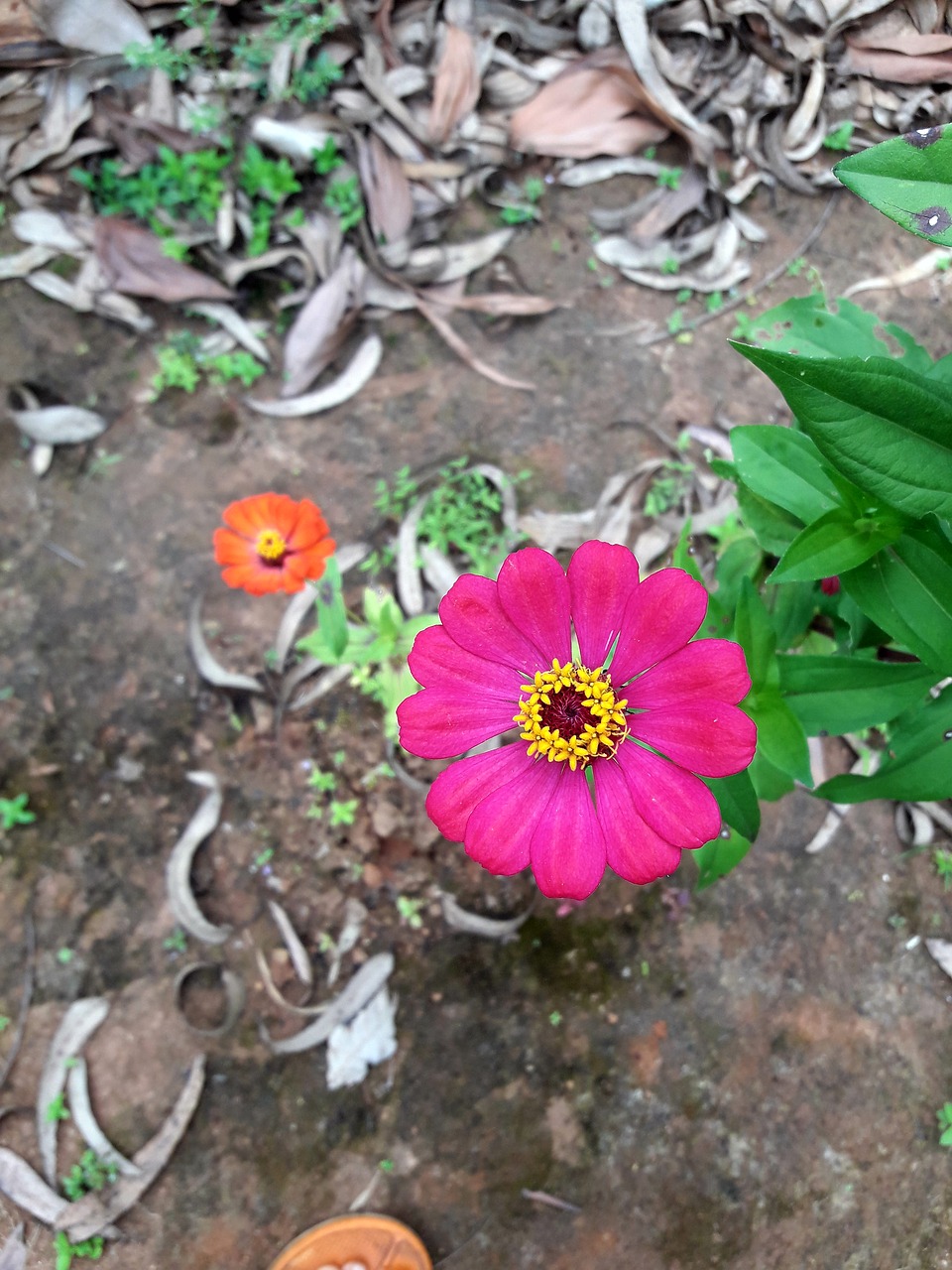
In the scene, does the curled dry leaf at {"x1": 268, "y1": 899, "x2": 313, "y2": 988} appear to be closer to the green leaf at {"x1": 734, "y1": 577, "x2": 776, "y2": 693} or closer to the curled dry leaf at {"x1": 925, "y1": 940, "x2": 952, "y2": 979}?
the green leaf at {"x1": 734, "y1": 577, "x2": 776, "y2": 693}

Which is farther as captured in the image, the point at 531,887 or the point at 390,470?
the point at 390,470

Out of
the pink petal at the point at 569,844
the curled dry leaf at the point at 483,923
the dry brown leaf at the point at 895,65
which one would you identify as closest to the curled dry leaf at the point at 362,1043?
the curled dry leaf at the point at 483,923

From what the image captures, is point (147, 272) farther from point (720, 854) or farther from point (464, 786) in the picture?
point (720, 854)

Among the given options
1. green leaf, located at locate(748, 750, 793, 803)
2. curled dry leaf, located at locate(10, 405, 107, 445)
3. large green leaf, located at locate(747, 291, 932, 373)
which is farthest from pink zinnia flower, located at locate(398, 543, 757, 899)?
curled dry leaf, located at locate(10, 405, 107, 445)

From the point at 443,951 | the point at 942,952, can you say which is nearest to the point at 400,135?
the point at 443,951

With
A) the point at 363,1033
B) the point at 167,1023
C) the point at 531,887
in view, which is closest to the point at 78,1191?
the point at 167,1023

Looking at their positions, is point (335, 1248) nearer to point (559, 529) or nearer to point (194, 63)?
point (559, 529)
